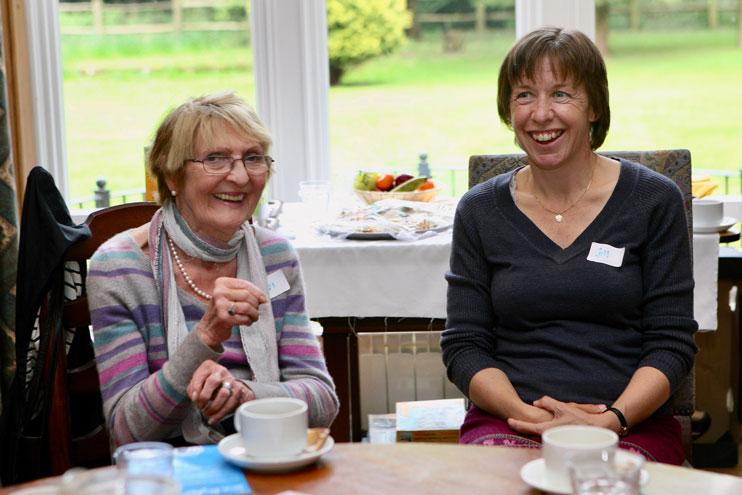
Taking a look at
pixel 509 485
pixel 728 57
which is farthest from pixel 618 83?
pixel 509 485

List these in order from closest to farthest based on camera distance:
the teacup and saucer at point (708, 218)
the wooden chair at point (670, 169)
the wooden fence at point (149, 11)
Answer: the wooden chair at point (670, 169)
the teacup and saucer at point (708, 218)
the wooden fence at point (149, 11)

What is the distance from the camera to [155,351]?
1.92m

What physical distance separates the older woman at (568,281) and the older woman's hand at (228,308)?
55 cm

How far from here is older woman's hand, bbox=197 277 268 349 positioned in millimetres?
1747

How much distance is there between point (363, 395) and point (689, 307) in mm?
1546

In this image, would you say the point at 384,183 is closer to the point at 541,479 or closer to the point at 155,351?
the point at 155,351

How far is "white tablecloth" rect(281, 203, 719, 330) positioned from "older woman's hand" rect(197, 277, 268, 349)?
43.0 inches

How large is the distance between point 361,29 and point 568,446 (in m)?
2.79

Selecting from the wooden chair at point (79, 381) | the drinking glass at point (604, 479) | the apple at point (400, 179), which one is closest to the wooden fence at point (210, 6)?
the apple at point (400, 179)

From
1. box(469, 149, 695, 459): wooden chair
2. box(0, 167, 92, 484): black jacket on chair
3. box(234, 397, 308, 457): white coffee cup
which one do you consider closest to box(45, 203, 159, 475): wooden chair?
box(0, 167, 92, 484): black jacket on chair

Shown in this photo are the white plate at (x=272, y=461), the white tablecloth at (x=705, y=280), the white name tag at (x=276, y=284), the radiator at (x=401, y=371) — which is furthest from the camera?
the radiator at (x=401, y=371)

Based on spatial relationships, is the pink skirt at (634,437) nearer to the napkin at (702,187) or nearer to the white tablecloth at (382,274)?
the white tablecloth at (382,274)

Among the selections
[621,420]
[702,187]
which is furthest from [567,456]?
[702,187]

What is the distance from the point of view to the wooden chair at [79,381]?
192 cm
